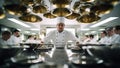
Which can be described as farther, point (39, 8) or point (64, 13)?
point (39, 8)

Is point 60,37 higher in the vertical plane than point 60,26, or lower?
lower

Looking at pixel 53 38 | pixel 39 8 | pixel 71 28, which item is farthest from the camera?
pixel 71 28

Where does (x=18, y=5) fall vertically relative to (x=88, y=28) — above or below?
above

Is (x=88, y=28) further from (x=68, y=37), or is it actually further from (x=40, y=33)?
(x=68, y=37)

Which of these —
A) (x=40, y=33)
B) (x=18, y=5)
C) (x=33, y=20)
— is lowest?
(x=40, y=33)

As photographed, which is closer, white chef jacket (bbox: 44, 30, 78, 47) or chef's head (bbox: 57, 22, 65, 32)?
chef's head (bbox: 57, 22, 65, 32)

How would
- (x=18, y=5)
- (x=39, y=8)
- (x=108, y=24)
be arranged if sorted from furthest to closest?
(x=108, y=24) → (x=39, y=8) → (x=18, y=5)

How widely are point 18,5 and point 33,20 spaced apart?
1.93 ft

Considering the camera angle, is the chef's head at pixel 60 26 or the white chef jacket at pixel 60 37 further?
the white chef jacket at pixel 60 37

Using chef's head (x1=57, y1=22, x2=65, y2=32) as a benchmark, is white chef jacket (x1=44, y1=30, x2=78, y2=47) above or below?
below

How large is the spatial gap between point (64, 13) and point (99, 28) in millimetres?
7062

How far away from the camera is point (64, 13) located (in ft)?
8.44

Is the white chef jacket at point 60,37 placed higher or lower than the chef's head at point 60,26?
lower

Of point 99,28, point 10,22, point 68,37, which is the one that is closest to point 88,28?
point 99,28
